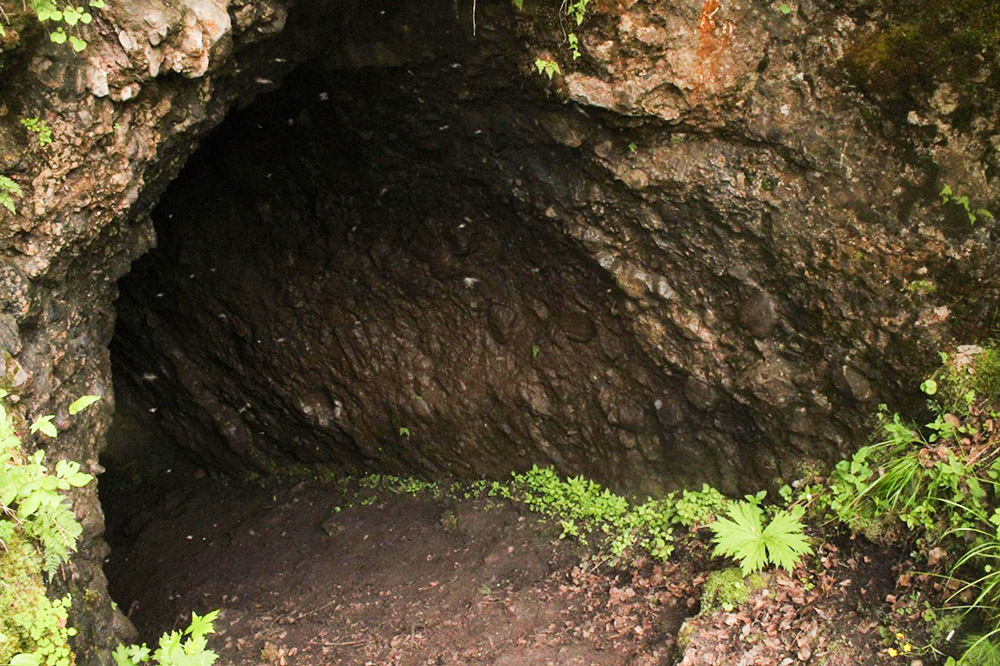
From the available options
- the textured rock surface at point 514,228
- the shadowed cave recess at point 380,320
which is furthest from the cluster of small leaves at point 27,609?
the shadowed cave recess at point 380,320

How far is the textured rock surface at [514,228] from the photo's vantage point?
3.17 meters

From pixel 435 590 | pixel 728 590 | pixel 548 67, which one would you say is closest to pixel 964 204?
pixel 548 67

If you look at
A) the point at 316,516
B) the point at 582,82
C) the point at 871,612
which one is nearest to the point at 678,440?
the point at 871,612

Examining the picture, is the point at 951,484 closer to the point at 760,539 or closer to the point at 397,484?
the point at 760,539

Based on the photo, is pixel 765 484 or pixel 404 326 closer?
pixel 765 484

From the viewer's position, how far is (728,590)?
3873 mm

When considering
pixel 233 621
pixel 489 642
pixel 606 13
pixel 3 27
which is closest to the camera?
pixel 3 27

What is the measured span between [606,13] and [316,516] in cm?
442

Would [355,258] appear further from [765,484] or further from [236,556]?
[765,484]

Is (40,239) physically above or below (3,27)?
below

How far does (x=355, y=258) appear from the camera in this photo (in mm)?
5547

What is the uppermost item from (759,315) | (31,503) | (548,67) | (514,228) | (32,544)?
(548,67)

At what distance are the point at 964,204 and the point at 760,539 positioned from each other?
76.8 inches

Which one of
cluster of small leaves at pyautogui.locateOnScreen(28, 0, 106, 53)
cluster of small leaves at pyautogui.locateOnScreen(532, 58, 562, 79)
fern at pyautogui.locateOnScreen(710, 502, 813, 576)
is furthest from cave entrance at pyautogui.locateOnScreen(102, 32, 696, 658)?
cluster of small leaves at pyautogui.locateOnScreen(28, 0, 106, 53)
